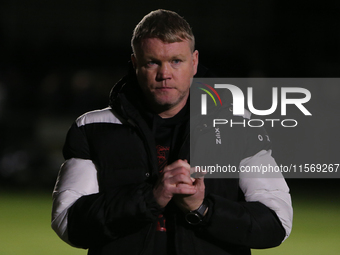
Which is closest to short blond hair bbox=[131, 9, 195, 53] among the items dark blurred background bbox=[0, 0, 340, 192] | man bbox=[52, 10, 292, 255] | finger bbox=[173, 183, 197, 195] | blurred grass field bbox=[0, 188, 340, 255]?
man bbox=[52, 10, 292, 255]

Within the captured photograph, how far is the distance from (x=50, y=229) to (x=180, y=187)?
17.1ft

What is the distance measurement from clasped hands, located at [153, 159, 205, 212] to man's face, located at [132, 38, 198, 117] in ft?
1.13

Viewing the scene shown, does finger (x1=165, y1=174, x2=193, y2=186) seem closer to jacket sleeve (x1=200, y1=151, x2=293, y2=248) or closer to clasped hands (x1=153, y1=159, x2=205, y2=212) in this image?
clasped hands (x1=153, y1=159, x2=205, y2=212)

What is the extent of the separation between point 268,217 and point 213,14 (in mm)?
11125

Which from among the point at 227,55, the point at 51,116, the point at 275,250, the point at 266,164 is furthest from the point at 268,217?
the point at 227,55

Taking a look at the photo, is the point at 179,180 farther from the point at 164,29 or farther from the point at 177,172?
the point at 164,29

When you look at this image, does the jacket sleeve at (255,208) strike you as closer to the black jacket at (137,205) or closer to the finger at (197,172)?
the black jacket at (137,205)

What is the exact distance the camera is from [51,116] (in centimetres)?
1090

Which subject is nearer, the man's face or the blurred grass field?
the man's face

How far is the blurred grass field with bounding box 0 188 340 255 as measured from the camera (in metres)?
5.55

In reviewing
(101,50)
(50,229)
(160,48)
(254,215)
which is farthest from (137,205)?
(101,50)

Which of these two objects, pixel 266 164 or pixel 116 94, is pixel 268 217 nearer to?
pixel 266 164

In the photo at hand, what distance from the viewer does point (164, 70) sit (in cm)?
191

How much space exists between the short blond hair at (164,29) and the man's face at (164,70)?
0.02 meters
